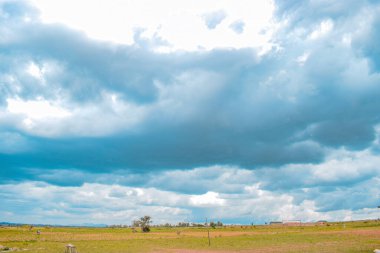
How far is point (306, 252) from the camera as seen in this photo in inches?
2120

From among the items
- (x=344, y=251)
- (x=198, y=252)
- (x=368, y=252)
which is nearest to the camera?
(x=368, y=252)

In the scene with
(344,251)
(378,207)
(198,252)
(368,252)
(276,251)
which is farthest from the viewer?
(378,207)

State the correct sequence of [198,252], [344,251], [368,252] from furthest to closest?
[198,252] < [344,251] < [368,252]

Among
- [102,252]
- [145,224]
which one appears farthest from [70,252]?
[145,224]

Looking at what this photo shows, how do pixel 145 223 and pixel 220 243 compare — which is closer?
pixel 220 243

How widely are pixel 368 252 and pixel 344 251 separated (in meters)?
3.90

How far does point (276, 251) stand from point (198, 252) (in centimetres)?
1229

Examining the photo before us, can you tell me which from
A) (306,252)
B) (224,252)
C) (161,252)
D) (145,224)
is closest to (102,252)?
(161,252)

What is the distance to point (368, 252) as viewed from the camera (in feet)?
165

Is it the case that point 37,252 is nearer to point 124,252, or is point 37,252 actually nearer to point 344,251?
point 124,252

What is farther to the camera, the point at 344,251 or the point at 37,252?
the point at 37,252

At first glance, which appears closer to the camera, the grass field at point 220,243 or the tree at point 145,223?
the grass field at point 220,243

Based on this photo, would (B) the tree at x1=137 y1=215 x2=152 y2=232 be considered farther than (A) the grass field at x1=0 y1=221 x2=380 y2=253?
Yes

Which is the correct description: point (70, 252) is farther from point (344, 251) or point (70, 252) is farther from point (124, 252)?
point (344, 251)
